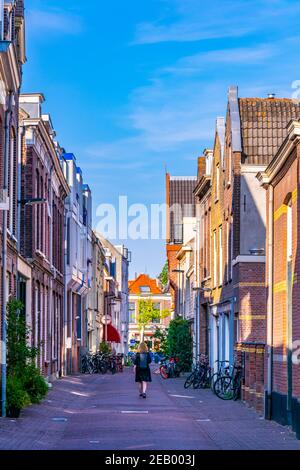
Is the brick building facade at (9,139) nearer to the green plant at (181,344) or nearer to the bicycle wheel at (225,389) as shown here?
the bicycle wheel at (225,389)

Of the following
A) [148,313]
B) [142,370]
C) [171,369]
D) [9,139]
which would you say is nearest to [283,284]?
[9,139]

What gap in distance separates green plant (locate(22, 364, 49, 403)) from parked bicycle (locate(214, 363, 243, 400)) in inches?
279

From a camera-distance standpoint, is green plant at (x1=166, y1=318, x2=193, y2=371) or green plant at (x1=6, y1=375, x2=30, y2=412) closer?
green plant at (x1=6, y1=375, x2=30, y2=412)

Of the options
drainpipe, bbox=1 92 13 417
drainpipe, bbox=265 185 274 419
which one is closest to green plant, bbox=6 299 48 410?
drainpipe, bbox=1 92 13 417

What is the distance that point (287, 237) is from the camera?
70.1 feet

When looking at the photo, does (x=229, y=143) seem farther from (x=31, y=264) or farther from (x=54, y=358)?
(x=54, y=358)

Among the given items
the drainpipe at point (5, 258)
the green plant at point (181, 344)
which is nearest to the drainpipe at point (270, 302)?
the drainpipe at point (5, 258)

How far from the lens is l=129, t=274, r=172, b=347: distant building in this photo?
4983 inches

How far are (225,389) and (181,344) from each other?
2081cm

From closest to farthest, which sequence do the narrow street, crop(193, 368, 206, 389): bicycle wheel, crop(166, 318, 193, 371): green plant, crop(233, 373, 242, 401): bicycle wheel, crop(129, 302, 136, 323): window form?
1. the narrow street
2. crop(233, 373, 242, 401): bicycle wheel
3. crop(193, 368, 206, 389): bicycle wheel
4. crop(166, 318, 193, 371): green plant
5. crop(129, 302, 136, 323): window

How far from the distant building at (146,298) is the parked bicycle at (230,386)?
8802cm

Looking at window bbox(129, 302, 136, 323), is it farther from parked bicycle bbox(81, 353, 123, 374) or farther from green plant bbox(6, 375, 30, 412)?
green plant bbox(6, 375, 30, 412)

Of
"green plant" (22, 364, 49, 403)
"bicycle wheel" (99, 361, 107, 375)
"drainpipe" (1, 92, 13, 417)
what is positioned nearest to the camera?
"drainpipe" (1, 92, 13, 417)

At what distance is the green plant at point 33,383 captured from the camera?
23797 millimetres
